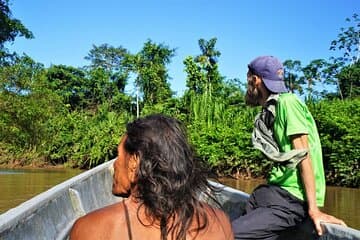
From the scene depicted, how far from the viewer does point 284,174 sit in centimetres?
254

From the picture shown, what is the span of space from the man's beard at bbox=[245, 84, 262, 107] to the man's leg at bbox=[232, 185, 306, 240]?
1.49 feet

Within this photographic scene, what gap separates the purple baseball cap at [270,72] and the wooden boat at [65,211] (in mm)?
574

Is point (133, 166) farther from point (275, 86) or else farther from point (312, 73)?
point (312, 73)

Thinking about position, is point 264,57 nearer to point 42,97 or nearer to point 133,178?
point 133,178

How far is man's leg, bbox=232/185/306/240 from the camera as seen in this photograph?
2496mm

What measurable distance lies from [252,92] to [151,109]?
25.8m

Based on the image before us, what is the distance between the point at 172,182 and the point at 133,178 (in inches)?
4.6

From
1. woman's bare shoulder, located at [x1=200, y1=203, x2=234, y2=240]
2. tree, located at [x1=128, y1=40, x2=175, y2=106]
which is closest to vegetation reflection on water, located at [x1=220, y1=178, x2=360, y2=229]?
woman's bare shoulder, located at [x1=200, y1=203, x2=234, y2=240]

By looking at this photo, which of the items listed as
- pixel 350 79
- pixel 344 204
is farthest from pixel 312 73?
pixel 344 204

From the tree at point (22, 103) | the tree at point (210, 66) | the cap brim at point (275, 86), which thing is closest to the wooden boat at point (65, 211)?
the cap brim at point (275, 86)

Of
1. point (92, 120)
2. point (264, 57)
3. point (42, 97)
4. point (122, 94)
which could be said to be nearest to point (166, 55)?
point (122, 94)

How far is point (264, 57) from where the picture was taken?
272cm

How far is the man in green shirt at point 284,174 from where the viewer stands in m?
2.42

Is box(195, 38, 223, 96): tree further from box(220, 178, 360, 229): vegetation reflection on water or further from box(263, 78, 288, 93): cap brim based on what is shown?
box(263, 78, 288, 93): cap brim
